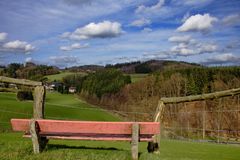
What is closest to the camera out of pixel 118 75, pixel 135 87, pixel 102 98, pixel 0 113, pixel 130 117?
pixel 0 113

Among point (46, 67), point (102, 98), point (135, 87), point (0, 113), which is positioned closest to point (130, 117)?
point (0, 113)

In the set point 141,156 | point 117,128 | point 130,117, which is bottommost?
point 130,117

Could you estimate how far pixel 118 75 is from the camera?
243 ft

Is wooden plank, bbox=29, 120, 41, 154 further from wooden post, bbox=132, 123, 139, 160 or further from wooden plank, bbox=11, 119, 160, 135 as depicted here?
wooden post, bbox=132, 123, 139, 160

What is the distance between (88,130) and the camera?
6840mm

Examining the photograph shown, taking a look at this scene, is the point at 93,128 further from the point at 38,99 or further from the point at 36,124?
the point at 38,99

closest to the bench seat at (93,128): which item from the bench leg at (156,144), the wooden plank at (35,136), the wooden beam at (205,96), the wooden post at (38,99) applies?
the wooden plank at (35,136)

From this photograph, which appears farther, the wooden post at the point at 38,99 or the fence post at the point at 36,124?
the wooden post at the point at 38,99

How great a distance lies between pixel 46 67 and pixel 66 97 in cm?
1634

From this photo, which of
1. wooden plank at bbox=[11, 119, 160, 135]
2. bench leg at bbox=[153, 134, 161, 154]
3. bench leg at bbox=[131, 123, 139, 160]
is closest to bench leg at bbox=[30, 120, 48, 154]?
wooden plank at bbox=[11, 119, 160, 135]

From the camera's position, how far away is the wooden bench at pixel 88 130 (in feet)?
22.3

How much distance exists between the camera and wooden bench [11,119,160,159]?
6.80 metres

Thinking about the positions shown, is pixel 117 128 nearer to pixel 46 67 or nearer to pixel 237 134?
pixel 237 134

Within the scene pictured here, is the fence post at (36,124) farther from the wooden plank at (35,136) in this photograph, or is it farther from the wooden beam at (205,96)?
the wooden beam at (205,96)
